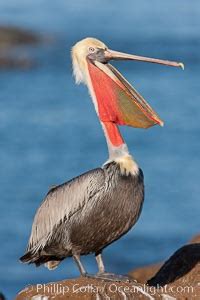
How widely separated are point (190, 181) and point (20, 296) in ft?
69.8

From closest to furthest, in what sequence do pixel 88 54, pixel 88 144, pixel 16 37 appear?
pixel 88 54
pixel 88 144
pixel 16 37

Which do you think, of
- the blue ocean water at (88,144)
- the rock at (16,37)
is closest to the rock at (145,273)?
the blue ocean water at (88,144)

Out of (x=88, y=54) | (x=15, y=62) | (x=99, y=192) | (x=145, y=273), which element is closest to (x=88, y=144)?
(x=145, y=273)

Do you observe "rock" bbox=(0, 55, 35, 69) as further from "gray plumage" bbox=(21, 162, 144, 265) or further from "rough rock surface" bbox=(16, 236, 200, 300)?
"rough rock surface" bbox=(16, 236, 200, 300)

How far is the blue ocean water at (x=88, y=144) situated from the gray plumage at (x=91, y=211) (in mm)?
10913

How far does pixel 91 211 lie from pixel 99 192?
0.17 metres

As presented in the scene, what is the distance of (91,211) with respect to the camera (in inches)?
382

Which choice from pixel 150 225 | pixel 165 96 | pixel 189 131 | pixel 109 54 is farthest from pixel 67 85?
pixel 109 54

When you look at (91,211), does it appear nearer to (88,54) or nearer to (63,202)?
→ (63,202)

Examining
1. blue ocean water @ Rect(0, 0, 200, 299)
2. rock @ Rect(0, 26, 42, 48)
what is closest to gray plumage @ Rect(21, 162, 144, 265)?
blue ocean water @ Rect(0, 0, 200, 299)

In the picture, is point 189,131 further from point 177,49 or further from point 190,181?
point 177,49

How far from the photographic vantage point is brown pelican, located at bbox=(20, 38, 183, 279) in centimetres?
969

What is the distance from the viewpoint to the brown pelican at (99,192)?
381 inches

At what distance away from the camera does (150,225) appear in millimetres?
25016
